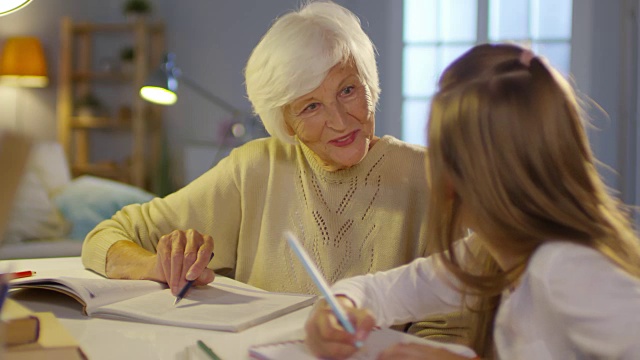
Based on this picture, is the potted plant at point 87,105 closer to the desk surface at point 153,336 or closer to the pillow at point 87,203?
the pillow at point 87,203

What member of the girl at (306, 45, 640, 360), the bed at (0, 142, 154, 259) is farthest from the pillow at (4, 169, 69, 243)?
the girl at (306, 45, 640, 360)

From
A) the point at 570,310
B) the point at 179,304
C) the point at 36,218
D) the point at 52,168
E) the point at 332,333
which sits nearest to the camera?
the point at 570,310

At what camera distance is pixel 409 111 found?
533 cm

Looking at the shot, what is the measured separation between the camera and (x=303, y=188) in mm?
1359

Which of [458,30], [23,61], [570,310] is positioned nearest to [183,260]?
[570,310]

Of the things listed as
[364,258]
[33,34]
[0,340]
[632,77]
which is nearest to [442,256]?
[0,340]

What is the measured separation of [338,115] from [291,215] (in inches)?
9.2

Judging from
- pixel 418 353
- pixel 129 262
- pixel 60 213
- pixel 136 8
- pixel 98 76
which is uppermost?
pixel 136 8

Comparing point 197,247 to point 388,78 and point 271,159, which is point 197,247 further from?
point 388,78

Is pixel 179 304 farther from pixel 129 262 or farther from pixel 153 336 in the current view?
pixel 129 262

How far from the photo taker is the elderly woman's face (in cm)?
121

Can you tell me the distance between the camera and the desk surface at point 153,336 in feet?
2.46

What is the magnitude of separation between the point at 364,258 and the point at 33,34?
481 centimetres

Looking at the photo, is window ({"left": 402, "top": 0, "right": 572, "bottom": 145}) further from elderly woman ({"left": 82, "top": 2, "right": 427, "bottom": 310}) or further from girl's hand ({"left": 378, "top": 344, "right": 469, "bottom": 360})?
girl's hand ({"left": 378, "top": 344, "right": 469, "bottom": 360})
